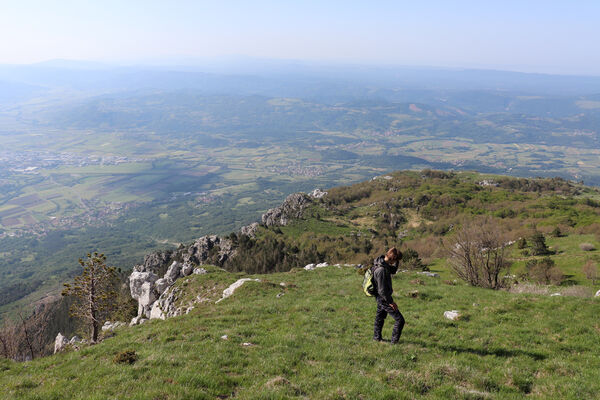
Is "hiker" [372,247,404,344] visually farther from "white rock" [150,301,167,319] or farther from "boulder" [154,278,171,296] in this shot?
"boulder" [154,278,171,296]

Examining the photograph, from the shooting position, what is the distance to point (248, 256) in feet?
282

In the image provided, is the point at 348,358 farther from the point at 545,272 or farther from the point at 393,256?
the point at 545,272

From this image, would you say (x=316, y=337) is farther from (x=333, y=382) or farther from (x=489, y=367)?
(x=489, y=367)

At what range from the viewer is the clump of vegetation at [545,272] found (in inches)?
1141

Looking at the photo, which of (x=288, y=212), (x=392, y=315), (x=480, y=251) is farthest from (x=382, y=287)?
(x=288, y=212)

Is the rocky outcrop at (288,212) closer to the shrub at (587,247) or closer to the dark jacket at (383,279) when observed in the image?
the shrub at (587,247)

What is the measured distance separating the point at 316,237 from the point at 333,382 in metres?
84.4

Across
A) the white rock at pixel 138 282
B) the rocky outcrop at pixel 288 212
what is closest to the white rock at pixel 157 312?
the white rock at pixel 138 282

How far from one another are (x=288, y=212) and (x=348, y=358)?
365 feet

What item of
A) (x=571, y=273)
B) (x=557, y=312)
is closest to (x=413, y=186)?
(x=571, y=273)

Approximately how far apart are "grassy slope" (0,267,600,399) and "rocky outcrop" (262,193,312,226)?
96.1m

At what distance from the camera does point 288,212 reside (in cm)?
12344

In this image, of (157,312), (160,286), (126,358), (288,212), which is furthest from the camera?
(288,212)

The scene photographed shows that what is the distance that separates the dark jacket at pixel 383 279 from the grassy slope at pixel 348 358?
213 cm
